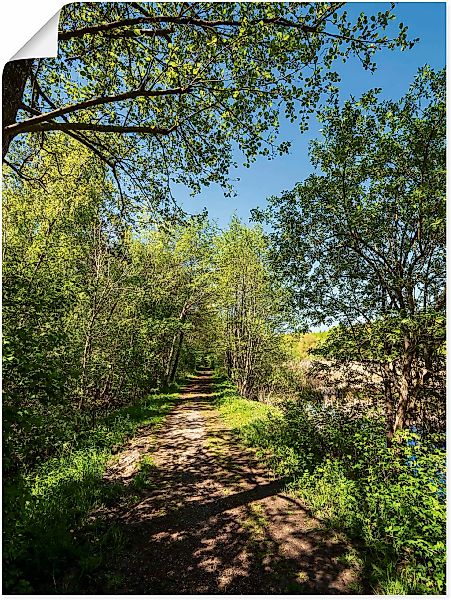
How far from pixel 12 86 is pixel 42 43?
970 mm

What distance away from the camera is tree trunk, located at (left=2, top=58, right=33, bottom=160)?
2.70 metres

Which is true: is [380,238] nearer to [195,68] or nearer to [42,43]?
[195,68]

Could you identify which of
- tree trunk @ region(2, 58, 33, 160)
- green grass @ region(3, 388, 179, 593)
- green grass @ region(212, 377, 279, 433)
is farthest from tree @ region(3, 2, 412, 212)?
green grass @ region(212, 377, 279, 433)

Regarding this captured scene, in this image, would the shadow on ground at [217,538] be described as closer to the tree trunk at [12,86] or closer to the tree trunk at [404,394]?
the tree trunk at [404,394]

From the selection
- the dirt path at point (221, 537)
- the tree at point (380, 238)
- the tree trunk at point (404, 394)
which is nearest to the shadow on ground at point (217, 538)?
the dirt path at point (221, 537)

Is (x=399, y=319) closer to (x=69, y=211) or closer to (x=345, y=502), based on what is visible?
(x=345, y=502)

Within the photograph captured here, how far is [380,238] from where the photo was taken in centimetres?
494

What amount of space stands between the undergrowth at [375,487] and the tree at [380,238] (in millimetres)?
922

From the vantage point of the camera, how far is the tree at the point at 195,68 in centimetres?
299

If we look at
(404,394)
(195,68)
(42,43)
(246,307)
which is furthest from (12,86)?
(246,307)

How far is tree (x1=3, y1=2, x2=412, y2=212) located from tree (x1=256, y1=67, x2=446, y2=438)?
0.94m

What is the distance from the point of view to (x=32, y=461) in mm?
5195

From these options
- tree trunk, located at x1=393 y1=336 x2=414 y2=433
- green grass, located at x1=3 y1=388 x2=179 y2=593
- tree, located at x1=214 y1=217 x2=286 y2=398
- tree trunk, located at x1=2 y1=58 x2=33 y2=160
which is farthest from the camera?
tree, located at x1=214 y1=217 x2=286 y2=398

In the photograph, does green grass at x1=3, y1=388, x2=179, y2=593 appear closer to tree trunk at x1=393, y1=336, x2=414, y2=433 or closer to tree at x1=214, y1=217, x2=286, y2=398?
tree trunk at x1=393, y1=336, x2=414, y2=433
